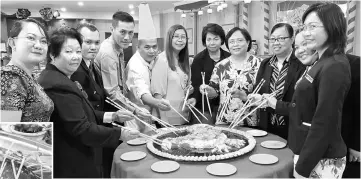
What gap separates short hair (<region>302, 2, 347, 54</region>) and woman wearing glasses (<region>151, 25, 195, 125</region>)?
137 centimetres

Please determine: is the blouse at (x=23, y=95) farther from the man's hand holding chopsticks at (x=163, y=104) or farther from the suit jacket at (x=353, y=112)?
the suit jacket at (x=353, y=112)

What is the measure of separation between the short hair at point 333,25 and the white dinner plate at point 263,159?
2.02 ft

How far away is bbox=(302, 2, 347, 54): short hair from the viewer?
1.20 metres

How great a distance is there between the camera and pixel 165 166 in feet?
4.51

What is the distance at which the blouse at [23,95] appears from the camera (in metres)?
1.14

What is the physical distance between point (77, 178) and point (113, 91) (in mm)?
995

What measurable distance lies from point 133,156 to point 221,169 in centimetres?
52

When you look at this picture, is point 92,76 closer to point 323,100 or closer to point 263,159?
point 263,159

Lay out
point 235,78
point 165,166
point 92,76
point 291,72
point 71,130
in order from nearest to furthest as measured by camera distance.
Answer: point 165,166
point 71,130
point 291,72
point 92,76
point 235,78

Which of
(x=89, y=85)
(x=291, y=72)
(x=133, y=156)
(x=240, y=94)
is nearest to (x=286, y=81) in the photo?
(x=291, y=72)

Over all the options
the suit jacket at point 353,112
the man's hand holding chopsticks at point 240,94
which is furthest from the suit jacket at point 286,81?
the suit jacket at point 353,112

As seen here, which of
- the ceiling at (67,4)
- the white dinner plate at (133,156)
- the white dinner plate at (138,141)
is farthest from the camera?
the ceiling at (67,4)

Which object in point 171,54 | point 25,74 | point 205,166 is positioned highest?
point 171,54

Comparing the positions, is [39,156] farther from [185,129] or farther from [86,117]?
[185,129]
